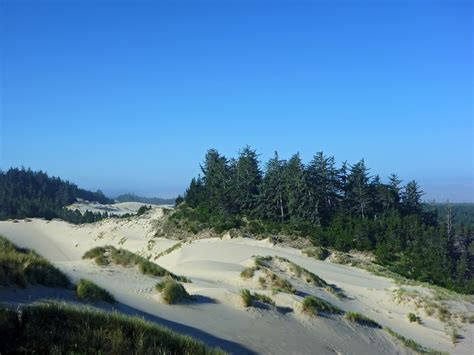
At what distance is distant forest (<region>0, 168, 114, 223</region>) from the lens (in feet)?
248

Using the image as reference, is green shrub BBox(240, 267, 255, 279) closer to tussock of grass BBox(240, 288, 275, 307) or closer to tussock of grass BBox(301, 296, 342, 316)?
tussock of grass BBox(301, 296, 342, 316)

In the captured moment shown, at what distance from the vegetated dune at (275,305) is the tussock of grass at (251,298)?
156mm

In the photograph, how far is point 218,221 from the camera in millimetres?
44562

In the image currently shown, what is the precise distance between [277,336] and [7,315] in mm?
6760

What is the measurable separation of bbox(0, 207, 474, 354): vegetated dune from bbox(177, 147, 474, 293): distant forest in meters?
5.80

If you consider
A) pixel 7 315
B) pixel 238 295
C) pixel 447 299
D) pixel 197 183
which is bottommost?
pixel 447 299

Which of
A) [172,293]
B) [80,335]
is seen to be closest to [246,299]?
[172,293]

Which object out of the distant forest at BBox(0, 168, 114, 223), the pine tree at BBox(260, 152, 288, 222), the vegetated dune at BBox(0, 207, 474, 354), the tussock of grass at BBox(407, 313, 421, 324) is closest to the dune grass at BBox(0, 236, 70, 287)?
the vegetated dune at BBox(0, 207, 474, 354)

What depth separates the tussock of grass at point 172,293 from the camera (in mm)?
12453

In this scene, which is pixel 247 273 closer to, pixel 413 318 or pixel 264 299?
pixel 264 299

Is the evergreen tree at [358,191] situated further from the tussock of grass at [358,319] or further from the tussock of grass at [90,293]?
the tussock of grass at [90,293]

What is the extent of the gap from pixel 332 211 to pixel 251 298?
3521cm

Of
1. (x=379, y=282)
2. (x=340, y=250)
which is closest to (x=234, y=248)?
(x=340, y=250)

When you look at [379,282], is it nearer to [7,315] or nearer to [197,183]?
[7,315]
